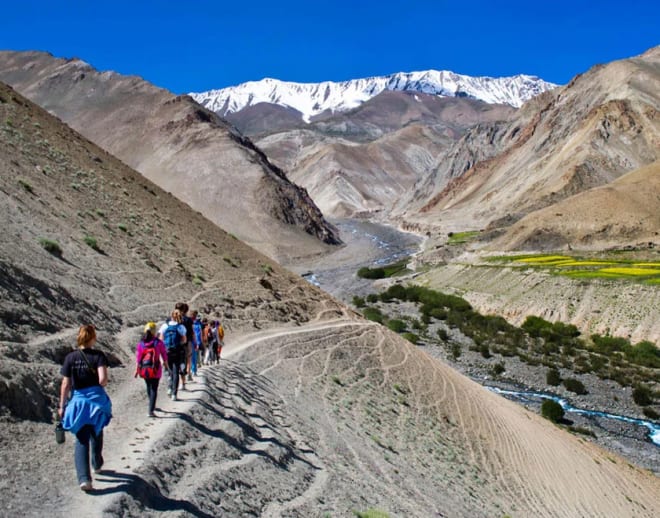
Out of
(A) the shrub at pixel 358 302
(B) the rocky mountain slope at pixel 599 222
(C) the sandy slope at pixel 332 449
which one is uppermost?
(B) the rocky mountain slope at pixel 599 222

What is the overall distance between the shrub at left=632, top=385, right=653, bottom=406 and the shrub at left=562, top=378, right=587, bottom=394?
2320 millimetres

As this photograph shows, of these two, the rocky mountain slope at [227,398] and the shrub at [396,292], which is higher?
the shrub at [396,292]

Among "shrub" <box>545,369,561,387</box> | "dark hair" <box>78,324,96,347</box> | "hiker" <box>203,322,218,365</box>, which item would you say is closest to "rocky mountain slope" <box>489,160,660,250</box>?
"shrub" <box>545,369,561,387</box>

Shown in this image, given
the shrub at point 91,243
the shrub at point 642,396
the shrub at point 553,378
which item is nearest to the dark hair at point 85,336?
the shrub at point 91,243

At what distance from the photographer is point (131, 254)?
68.4 ft

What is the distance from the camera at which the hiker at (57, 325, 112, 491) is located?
20.6 ft

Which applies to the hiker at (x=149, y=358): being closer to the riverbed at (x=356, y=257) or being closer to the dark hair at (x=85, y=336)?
the dark hair at (x=85, y=336)

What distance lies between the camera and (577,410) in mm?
27953

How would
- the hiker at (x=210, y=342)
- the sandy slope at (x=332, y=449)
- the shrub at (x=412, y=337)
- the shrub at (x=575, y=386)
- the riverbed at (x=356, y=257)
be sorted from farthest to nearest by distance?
the riverbed at (x=356, y=257) < the shrub at (x=412, y=337) < the shrub at (x=575, y=386) < the hiker at (x=210, y=342) < the sandy slope at (x=332, y=449)

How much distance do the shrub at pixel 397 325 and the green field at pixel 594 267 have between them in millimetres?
12846

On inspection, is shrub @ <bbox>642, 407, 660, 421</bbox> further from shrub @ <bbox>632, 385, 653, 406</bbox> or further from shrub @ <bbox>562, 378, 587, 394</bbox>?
shrub @ <bbox>562, 378, 587, 394</bbox>

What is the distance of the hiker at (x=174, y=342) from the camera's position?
10172mm

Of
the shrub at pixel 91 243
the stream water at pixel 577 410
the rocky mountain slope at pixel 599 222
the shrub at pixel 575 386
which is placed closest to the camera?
the shrub at pixel 91 243

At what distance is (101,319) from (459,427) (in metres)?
11.0
